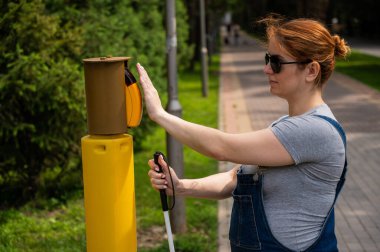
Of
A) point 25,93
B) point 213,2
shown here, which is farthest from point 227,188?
point 213,2

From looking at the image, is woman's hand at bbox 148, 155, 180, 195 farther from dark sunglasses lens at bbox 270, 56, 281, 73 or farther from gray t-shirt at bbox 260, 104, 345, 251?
dark sunglasses lens at bbox 270, 56, 281, 73

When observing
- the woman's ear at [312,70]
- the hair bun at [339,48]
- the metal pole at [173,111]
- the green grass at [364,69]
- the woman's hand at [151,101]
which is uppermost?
the hair bun at [339,48]

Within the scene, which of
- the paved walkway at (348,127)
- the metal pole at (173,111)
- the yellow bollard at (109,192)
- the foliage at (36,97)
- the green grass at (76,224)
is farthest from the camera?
the paved walkway at (348,127)

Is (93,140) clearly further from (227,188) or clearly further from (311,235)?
(311,235)

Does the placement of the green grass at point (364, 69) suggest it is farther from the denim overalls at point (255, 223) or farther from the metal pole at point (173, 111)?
the denim overalls at point (255, 223)

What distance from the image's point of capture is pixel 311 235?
97.6 inches

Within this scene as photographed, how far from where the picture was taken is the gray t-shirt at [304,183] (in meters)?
2.41

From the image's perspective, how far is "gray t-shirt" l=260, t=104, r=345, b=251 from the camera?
241 cm

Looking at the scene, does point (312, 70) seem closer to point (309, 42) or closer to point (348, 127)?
point (309, 42)

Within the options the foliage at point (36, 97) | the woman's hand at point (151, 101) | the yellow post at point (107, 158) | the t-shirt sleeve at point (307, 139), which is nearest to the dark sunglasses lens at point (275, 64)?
the t-shirt sleeve at point (307, 139)

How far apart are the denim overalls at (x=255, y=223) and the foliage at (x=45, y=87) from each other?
13.1 ft

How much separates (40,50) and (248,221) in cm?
447

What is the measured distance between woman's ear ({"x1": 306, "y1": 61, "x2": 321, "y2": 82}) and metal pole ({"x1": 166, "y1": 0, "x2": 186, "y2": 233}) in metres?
3.67

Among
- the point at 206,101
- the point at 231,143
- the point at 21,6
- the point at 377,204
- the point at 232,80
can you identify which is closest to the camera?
the point at 231,143
